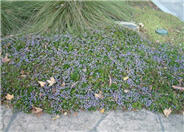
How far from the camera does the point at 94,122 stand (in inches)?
90.9

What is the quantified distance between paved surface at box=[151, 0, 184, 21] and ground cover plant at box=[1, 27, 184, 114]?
2437mm

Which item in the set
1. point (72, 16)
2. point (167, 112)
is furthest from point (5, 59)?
point (167, 112)

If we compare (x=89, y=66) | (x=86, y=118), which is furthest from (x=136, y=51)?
(x=86, y=118)

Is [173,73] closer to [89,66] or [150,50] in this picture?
[150,50]

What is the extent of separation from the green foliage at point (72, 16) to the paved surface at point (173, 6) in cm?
206

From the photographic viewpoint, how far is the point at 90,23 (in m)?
3.40

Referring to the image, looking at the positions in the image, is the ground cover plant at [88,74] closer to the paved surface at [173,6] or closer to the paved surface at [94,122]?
the paved surface at [94,122]

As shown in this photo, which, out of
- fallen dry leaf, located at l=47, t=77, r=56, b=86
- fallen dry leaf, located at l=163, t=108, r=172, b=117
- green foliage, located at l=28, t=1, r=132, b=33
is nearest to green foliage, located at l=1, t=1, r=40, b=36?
green foliage, located at l=28, t=1, r=132, b=33

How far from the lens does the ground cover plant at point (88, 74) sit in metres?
2.48

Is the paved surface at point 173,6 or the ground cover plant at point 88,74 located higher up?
the paved surface at point 173,6

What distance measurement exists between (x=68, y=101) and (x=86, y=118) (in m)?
0.31

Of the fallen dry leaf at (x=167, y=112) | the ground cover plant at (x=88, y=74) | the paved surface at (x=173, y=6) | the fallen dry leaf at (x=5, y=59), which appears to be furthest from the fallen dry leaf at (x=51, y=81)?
the paved surface at (x=173, y=6)

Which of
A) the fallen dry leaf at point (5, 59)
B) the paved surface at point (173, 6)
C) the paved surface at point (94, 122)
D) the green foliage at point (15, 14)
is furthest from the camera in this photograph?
the paved surface at point (173, 6)

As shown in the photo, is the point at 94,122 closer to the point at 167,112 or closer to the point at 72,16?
the point at 167,112
